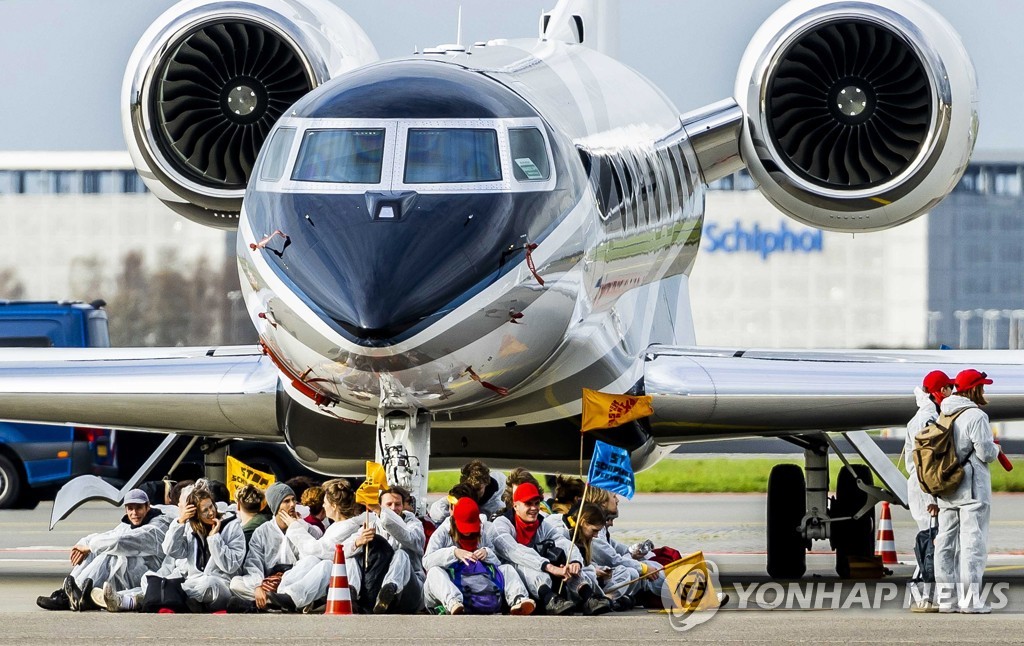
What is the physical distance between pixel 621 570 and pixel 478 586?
135 centimetres

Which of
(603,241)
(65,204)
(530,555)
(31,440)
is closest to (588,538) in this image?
(530,555)

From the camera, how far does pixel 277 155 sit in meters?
11.6

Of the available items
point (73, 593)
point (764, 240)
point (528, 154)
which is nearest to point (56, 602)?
point (73, 593)

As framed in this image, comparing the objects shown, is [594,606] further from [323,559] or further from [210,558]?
[210,558]

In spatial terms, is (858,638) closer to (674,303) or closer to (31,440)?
(674,303)

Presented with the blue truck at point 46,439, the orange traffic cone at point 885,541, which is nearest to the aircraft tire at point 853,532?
the orange traffic cone at point 885,541

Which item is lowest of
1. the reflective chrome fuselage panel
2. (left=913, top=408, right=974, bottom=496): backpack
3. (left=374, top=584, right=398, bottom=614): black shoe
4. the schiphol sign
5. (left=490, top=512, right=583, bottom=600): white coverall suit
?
(left=374, top=584, right=398, bottom=614): black shoe

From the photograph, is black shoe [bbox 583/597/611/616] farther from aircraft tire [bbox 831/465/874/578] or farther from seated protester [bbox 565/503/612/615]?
aircraft tire [bbox 831/465/874/578]

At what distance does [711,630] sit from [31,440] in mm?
16939

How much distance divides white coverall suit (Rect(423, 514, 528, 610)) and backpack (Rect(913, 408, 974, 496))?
2637 mm

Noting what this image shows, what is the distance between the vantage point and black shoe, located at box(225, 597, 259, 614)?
1160cm

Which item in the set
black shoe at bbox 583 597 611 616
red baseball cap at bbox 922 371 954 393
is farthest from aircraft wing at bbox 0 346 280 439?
red baseball cap at bbox 922 371 954 393

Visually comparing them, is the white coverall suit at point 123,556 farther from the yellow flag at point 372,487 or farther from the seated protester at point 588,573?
the seated protester at point 588,573

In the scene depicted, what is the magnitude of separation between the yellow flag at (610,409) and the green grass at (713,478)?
1382cm
